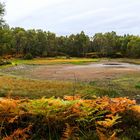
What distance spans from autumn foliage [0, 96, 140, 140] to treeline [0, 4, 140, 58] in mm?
115385

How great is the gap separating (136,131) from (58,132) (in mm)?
1759

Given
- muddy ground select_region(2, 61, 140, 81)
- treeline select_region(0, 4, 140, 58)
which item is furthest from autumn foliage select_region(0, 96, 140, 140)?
treeline select_region(0, 4, 140, 58)

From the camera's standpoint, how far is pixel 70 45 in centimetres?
14612

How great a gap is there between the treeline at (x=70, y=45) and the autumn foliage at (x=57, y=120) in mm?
115385

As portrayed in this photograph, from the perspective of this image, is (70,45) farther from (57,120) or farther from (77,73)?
(57,120)

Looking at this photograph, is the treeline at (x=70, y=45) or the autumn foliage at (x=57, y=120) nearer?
the autumn foliage at (x=57, y=120)

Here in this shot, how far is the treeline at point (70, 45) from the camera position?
436 feet

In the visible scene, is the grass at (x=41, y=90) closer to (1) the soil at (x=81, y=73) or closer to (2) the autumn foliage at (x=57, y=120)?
(1) the soil at (x=81, y=73)

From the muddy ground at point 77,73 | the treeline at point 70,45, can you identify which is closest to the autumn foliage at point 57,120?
the muddy ground at point 77,73

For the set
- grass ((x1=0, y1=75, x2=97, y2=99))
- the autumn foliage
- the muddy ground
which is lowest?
the muddy ground

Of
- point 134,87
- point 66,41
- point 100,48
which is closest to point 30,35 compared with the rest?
point 66,41

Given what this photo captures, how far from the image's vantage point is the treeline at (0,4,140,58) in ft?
436

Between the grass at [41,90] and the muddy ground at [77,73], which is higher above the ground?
the grass at [41,90]

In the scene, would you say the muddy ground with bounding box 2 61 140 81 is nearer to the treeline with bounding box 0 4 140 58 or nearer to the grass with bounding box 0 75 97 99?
the grass with bounding box 0 75 97 99
